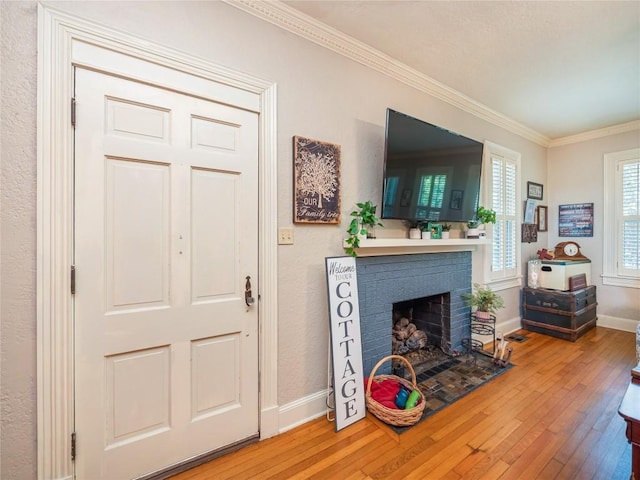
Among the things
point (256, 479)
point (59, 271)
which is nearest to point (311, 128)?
point (59, 271)

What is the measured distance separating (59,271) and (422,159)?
238 centimetres

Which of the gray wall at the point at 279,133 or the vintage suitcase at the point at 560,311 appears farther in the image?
the vintage suitcase at the point at 560,311

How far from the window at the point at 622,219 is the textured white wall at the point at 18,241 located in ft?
18.9

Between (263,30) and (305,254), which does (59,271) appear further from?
(263,30)

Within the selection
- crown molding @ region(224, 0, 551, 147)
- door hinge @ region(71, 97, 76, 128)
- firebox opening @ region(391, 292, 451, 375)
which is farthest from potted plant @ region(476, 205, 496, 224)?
door hinge @ region(71, 97, 76, 128)

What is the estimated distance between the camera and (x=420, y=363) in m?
2.70

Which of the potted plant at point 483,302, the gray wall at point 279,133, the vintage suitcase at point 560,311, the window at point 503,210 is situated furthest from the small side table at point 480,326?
the gray wall at point 279,133

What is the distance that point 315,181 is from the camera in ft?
6.53

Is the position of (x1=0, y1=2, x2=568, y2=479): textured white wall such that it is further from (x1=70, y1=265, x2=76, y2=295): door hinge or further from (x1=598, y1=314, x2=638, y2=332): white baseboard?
(x1=598, y1=314, x2=638, y2=332): white baseboard

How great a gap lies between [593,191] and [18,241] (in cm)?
584

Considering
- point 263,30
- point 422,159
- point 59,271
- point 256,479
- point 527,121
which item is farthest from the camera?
point 527,121

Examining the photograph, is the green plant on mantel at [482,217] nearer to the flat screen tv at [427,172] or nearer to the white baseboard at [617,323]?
the flat screen tv at [427,172]

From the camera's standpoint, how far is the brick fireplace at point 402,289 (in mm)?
2240

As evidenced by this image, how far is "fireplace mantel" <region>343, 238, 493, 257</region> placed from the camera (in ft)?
7.07
